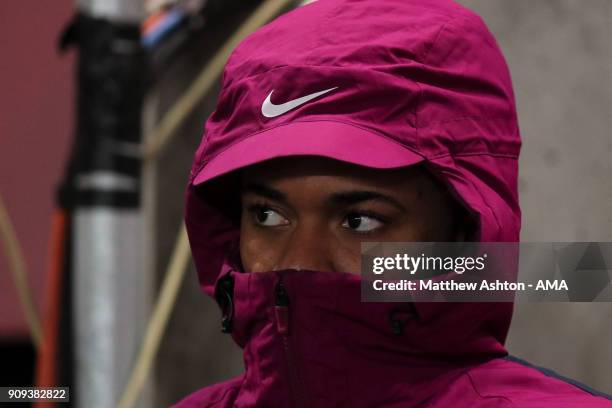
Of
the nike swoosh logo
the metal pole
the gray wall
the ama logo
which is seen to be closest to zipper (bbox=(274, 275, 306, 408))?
the nike swoosh logo

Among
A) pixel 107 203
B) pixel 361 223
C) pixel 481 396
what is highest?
pixel 361 223

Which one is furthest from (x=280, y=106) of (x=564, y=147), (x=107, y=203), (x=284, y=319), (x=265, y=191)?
(x=107, y=203)

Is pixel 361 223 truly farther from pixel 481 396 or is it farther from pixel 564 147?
pixel 564 147

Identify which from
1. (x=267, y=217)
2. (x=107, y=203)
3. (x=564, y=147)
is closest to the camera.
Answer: (x=267, y=217)

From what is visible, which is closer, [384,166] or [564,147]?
[384,166]

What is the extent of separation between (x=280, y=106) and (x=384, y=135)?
0.10 metres

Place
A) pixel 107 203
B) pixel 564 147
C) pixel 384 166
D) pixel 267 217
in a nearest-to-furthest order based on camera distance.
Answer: pixel 384 166, pixel 267 217, pixel 564 147, pixel 107 203

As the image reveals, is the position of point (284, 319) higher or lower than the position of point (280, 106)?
lower

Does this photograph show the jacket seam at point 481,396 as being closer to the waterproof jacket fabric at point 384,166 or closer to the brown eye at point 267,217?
the waterproof jacket fabric at point 384,166

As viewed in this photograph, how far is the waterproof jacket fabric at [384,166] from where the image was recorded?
2.60ft
